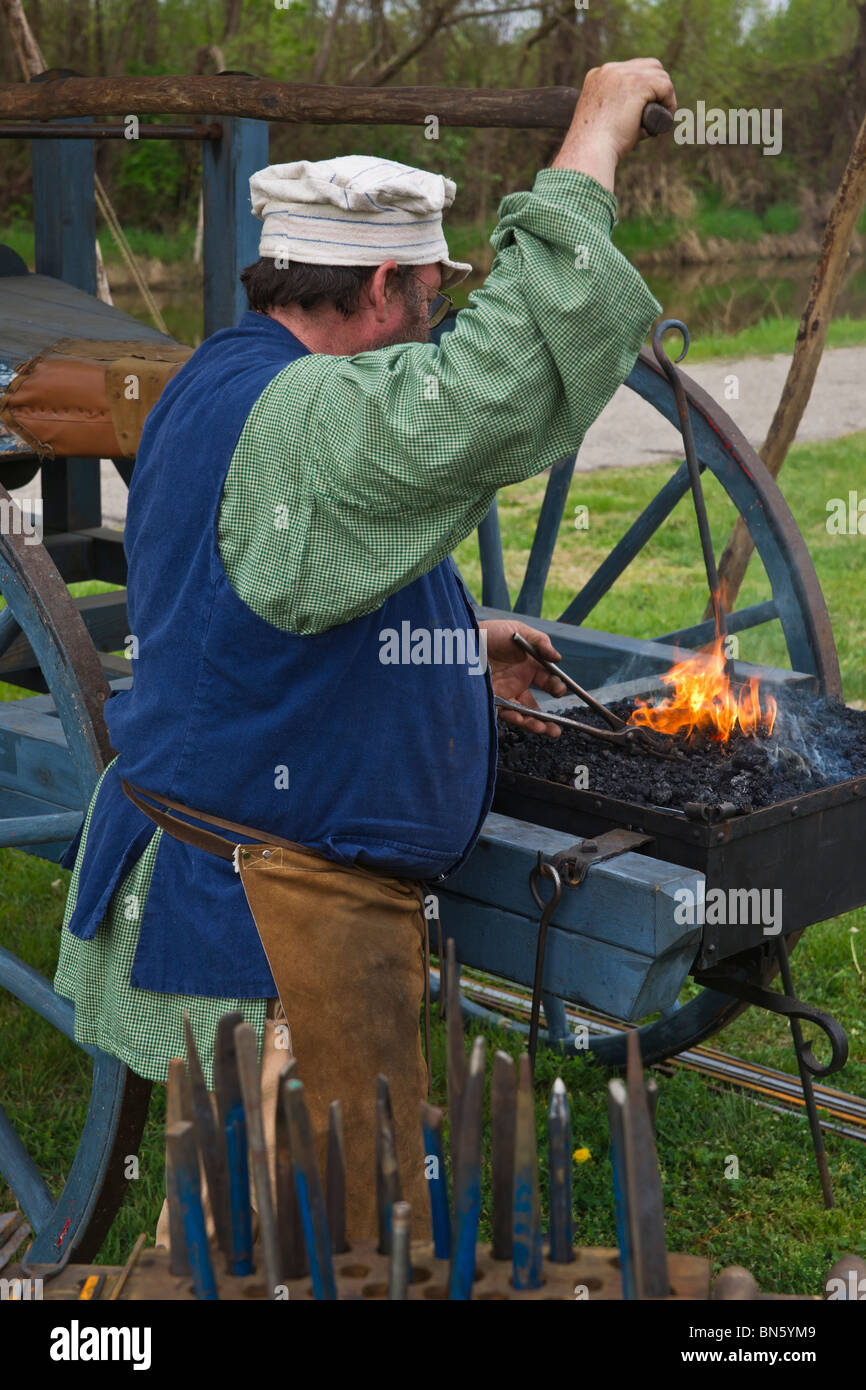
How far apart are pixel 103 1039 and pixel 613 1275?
1144 millimetres

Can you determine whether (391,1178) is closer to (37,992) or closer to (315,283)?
(315,283)

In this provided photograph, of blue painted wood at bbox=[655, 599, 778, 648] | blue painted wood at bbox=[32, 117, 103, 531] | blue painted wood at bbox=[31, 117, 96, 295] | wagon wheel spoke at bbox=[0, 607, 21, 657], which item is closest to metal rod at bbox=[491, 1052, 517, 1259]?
wagon wheel spoke at bbox=[0, 607, 21, 657]

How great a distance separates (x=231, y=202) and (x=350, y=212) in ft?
5.86

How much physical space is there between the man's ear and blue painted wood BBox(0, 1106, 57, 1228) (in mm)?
1574

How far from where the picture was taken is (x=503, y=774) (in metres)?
2.56

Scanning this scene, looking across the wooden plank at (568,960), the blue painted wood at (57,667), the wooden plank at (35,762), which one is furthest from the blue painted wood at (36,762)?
the wooden plank at (568,960)

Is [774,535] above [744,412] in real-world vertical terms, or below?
below

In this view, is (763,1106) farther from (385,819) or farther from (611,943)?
(385,819)

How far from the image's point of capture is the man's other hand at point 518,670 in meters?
2.64

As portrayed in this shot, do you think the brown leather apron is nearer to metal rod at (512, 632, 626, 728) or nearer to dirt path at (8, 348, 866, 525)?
metal rod at (512, 632, 626, 728)

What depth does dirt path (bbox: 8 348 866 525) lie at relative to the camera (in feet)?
40.4

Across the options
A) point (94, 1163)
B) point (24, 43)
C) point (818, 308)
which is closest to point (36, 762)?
point (94, 1163)

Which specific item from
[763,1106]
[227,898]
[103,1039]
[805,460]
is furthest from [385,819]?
[805,460]
